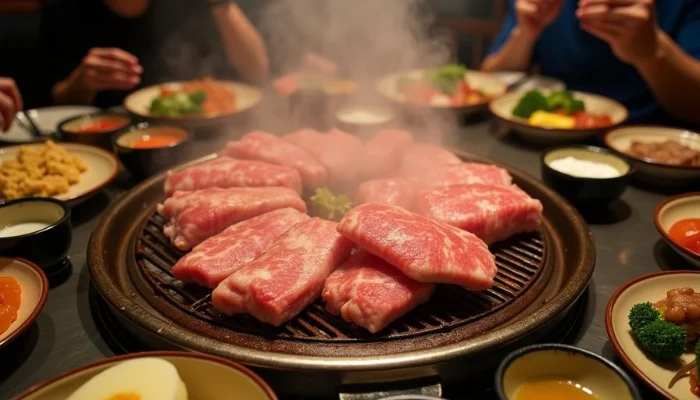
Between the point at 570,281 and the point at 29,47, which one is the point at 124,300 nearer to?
the point at 570,281

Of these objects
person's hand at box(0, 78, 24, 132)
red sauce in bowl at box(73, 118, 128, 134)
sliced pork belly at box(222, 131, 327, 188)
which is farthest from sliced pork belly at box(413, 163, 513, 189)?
person's hand at box(0, 78, 24, 132)

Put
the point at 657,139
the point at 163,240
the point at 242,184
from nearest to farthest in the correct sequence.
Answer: the point at 163,240 → the point at 242,184 → the point at 657,139

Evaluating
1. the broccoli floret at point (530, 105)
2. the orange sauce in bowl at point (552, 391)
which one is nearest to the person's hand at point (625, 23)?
the broccoli floret at point (530, 105)

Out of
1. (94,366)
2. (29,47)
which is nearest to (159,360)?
(94,366)

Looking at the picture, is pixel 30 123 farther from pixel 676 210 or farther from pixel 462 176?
pixel 676 210

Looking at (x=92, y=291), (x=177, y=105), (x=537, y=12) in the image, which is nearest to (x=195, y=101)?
(x=177, y=105)

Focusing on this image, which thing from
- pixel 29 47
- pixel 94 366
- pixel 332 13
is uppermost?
pixel 332 13

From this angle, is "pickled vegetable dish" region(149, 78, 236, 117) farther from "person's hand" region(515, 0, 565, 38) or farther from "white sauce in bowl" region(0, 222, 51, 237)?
"person's hand" region(515, 0, 565, 38)
